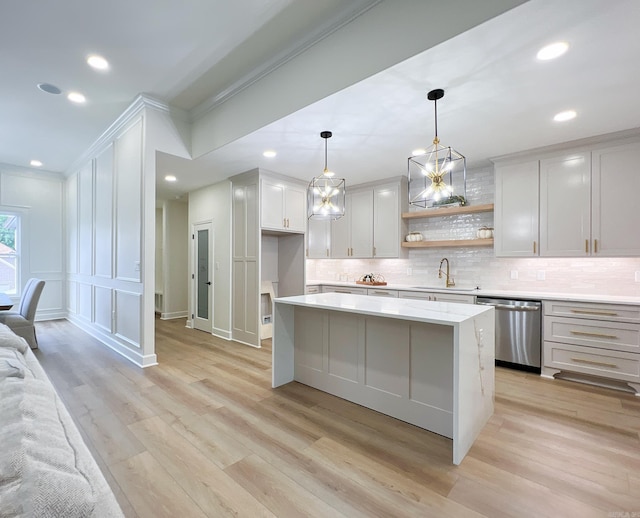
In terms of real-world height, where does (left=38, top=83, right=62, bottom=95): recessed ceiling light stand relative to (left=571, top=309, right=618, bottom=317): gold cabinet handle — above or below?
above

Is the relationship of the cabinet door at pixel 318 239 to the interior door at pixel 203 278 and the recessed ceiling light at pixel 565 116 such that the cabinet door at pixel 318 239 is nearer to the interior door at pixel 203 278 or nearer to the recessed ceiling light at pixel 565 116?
the interior door at pixel 203 278

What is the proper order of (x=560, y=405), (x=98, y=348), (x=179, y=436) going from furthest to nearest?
(x=98, y=348)
(x=560, y=405)
(x=179, y=436)

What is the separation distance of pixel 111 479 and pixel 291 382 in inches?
68.6

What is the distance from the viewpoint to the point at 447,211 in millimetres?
4785

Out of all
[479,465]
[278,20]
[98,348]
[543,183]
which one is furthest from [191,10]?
[98,348]

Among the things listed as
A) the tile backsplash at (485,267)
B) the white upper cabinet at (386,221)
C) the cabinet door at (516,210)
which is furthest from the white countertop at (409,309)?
the white upper cabinet at (386,221)

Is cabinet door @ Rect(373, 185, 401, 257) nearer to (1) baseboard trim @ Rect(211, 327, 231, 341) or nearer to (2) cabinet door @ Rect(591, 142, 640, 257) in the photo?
(2) cabinet door @ Rect(591, 142, 640, 257)

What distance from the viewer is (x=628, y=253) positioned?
3355mm

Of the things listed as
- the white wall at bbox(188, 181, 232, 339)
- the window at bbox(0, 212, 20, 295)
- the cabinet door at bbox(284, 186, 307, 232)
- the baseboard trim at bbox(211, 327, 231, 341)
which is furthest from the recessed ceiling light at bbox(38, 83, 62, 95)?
the window at bbox(0, 212, 20, 295)

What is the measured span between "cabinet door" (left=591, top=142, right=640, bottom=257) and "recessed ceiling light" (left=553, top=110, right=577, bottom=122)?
819 millimetres

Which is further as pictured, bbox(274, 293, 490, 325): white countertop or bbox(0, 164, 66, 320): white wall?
bbox(0, 164, 66, 320): white wall

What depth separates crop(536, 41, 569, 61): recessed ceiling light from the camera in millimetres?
2043

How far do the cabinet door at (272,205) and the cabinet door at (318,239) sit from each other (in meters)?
0.94

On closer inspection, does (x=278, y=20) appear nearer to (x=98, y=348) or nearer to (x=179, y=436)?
(x=179, y=436)
